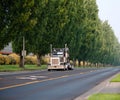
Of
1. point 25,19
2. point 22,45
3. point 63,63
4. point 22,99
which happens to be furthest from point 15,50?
point 22,99

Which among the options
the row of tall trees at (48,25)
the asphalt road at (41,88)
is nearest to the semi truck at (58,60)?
the row of tall trees at (48,25)

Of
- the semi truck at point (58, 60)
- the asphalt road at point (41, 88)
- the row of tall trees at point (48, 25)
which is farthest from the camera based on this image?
the semi truck at point (58, 60)

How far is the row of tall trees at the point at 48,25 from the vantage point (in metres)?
47.2

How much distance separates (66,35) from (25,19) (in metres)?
26.1

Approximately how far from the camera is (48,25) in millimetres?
66062

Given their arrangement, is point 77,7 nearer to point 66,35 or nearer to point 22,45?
point 66,35

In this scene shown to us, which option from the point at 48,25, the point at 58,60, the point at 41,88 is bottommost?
the point at 41,88

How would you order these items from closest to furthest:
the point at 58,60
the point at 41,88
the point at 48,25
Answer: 1. the point at 41,88
2. the point at 58,60
3. the point at 48,25

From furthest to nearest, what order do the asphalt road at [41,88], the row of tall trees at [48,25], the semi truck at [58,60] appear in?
the semi truck at [58,60] → the row of tall trees at [48,25] → the asphalt road at [41,88]

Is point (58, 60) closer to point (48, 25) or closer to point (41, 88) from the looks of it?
point (48, 25)

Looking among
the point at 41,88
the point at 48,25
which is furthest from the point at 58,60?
the point at 41,88

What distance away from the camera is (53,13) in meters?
65.8

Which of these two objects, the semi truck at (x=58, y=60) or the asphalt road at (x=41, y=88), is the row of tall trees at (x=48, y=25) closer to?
the semi truck at (x=58, y=60)

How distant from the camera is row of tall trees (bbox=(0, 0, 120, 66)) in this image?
4725cm
